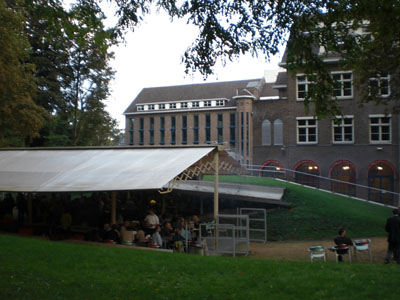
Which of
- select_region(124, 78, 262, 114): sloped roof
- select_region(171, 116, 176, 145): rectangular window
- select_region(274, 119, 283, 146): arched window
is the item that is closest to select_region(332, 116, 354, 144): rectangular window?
select_region(274, 119, 283, 146): arched window

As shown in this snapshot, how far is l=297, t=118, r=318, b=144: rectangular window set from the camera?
34.2m

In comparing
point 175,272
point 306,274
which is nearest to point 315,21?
point 306,274

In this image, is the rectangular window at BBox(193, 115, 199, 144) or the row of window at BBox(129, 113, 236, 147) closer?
the row of window at BBox(129, 113, 236, 147)

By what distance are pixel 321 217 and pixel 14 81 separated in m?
16.9

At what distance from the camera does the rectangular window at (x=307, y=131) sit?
34250 millimetres

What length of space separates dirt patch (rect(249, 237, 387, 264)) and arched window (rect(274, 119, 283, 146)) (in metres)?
18.4

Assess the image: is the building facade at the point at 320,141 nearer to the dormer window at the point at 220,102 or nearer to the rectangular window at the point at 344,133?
the rectangular window at the point at 344,133

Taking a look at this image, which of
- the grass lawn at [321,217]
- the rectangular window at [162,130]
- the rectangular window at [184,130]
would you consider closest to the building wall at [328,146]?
the grass lawn at [321,217]

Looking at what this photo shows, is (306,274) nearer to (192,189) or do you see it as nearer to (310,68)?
(310,68)

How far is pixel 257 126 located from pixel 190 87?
22.0m

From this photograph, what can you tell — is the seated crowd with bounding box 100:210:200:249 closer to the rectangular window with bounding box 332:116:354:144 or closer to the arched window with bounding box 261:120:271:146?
the rectangular window with bounding box 332:116:354:144

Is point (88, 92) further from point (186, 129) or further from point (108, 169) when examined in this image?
point (108, 169)

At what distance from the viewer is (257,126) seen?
1499 inches

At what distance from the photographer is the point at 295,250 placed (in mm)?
16609
